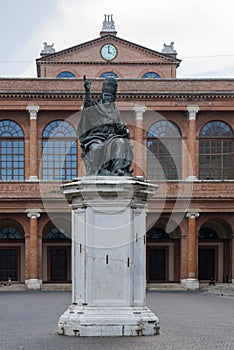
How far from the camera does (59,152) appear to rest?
40.4 m

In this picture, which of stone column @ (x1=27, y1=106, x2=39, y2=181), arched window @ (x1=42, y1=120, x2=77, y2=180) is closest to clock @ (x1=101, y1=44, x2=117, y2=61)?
arched window @ (x1=42, y1=120, x2=77, y2=180)

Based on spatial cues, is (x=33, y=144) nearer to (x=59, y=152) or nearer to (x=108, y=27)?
(x=59, y=152)

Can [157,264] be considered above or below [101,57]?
below

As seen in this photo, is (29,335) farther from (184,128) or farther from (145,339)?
(184,128)

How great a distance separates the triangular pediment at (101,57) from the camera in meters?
48.4

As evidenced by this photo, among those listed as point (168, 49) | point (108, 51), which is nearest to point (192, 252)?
point (108, 51)

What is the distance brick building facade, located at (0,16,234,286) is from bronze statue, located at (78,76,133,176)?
82.5ft

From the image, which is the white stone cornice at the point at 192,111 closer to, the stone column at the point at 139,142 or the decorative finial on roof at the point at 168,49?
the stone column at the point at 139,142

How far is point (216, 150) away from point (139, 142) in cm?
458

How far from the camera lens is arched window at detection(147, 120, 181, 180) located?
40.5 meters

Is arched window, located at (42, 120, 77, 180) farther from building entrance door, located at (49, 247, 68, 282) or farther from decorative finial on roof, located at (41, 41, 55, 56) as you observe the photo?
decorative finial on roof, located at (41, 41, 55, 56)

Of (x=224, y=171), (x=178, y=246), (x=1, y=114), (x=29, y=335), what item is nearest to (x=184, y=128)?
(x=224, y=171)

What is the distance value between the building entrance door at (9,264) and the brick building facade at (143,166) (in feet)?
0.19

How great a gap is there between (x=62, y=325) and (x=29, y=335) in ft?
4.77
